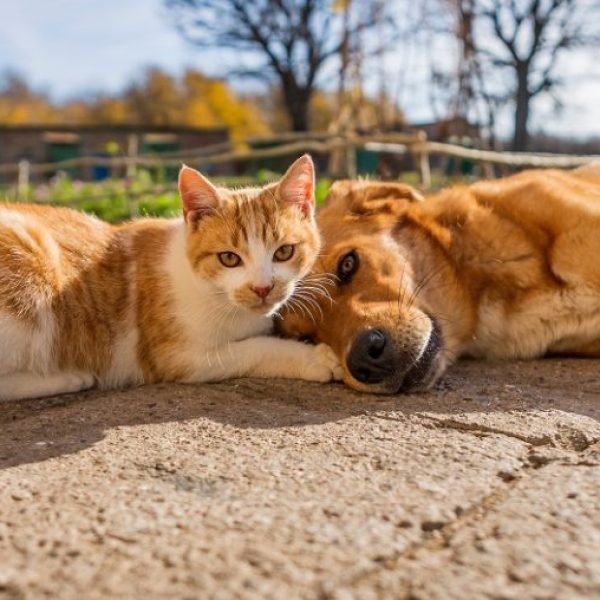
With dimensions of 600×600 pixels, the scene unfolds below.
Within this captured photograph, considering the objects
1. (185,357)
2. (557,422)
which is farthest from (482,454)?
(185,357)

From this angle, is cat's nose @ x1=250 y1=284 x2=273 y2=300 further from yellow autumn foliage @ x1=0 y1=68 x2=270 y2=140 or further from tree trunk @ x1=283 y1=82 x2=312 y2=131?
yellow autumn foliage @ x1=0 y1=68 x2=270 y2=140

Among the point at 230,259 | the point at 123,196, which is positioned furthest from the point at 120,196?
the point at 230,259

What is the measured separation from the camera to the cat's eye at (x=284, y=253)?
2.90 metres

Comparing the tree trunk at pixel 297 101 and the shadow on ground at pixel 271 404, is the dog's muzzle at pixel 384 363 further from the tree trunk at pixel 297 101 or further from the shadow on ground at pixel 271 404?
the tree trunk at pixel 297 101

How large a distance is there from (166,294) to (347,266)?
31.8 inches

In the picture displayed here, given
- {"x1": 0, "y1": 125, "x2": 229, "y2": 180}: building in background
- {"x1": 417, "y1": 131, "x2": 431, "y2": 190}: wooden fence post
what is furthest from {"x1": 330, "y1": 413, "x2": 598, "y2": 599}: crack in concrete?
{"x1": 0, "y1": 125, "x2": 229, "y2": 180}: building in background

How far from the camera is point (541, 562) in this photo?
1.27 m

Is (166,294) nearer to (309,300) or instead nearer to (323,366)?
(309,300)

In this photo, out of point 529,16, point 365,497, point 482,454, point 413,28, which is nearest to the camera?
point 365,497

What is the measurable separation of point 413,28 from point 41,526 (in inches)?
369

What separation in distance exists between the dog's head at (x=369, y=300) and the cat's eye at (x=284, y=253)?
149mm

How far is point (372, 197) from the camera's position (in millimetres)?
3336

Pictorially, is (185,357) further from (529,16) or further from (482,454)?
(529,16)

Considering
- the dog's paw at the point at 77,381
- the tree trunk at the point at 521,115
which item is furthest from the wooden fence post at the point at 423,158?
the tree trunk at the point at 521,115
